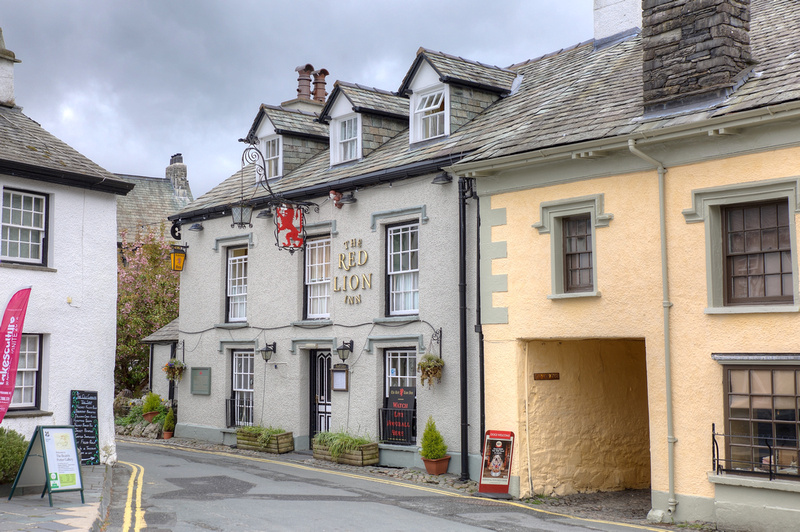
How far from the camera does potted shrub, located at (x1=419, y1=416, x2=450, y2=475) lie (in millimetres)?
15977

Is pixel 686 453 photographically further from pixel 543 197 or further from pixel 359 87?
pixel 359 87

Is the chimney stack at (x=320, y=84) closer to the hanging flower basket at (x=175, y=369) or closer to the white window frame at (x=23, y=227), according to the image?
the hanging flower basket at (x=175, y=369)

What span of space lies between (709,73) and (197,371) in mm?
15305

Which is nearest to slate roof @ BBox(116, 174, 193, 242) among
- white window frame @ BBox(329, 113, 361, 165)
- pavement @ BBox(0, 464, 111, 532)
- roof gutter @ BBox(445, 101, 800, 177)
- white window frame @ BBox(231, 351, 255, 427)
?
white window frame @ BBox(231, 351, 255, 427)

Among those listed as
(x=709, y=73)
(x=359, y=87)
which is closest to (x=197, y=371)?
(x=359, y=87)

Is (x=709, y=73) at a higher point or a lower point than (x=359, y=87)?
lower

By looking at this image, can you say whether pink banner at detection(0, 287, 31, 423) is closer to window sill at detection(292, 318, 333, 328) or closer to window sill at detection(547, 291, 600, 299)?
window sill at detection(292, 318, 333, 328)

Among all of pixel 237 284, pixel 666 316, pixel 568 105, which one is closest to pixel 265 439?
pixel 237 284

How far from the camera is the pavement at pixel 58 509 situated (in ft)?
34.0

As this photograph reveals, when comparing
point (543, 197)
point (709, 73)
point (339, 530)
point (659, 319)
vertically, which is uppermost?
point (709, 73)

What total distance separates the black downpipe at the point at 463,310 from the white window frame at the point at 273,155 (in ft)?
24.6

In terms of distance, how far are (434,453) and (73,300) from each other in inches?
300

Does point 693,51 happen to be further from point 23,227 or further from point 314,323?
point 23,227

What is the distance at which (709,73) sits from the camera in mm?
12625
